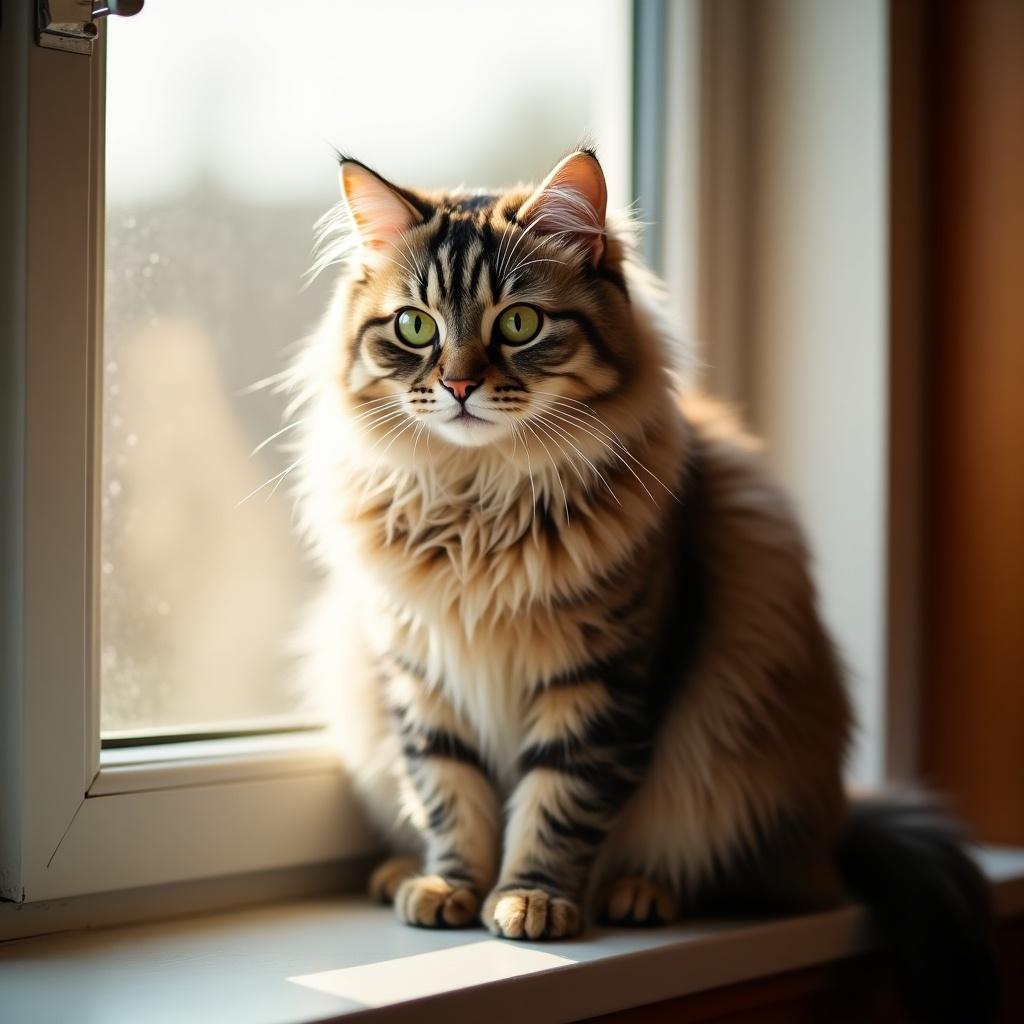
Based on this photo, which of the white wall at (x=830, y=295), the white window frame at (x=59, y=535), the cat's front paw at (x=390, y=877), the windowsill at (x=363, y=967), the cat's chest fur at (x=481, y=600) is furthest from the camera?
the white wall at (x=830, y=295)

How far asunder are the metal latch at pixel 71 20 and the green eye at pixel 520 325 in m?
0.45

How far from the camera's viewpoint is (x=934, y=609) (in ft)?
5.92

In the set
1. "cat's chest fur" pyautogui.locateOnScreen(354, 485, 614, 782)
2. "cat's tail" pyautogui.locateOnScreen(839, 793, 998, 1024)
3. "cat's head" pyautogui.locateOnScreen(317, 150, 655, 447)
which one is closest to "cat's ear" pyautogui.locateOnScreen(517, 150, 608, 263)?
"cat's head" pyautogui.locateOnScreen(317, 150, 655, 447)

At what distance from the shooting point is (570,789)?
1239 millimetres

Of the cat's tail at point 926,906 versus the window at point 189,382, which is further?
the cat's tail at point 926,906

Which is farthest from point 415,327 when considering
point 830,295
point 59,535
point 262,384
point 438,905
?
point 830,295

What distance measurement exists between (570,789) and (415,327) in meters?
0.52

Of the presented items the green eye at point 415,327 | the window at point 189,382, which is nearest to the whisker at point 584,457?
the green eye at point 415,327

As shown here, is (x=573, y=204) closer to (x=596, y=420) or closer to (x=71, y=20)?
(x=596, y=420)

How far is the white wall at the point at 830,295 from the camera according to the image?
1735mm

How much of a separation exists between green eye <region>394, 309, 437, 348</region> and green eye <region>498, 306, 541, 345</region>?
7 centimetres

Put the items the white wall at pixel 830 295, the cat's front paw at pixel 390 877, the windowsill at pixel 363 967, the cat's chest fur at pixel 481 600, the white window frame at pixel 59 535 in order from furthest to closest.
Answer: the white wall at pixel 830 295 → the cat's front paw at pixel 390 877 → the cat's chest fur at pixel 481 600 → the white window frame at pixel 59 535 → the windowsill at pixel 363 967

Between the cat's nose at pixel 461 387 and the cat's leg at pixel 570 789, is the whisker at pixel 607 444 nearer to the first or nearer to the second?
the cat's nose at pixel 461 387

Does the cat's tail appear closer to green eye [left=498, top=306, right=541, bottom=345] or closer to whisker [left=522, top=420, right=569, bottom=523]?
whisker [left=522, top=420, right=569, bottom=523]
